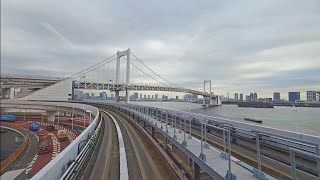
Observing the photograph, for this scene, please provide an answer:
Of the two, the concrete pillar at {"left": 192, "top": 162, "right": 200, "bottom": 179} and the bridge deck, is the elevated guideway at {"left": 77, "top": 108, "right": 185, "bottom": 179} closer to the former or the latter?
the concrete pillar at {"left": 192, "top": 162, "right": 200, "bottom": 179}

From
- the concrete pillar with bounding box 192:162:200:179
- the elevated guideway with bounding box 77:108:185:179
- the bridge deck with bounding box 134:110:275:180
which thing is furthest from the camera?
the elevated guideway with bounding box 77:108:185:179

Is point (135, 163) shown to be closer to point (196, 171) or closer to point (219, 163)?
point (196, 171)

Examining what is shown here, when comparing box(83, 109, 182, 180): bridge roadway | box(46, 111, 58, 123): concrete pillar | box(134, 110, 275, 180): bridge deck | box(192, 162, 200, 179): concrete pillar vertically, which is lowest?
box(46, 111, 58, 123): concrete pillar

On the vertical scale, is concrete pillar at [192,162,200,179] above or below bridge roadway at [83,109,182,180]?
above

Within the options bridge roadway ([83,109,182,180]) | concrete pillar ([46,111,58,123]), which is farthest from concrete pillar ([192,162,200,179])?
concrete pillar ([46,111,58,123])

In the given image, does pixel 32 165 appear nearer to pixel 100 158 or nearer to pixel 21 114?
pixel 100 158

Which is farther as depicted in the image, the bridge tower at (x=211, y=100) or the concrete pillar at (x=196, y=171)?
the bridge tower at (x=211, y=100)

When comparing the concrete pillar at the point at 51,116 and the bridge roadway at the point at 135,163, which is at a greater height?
the bridge roadway at the point at 135,163

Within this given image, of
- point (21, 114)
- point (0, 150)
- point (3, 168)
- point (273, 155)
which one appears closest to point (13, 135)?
point (0, 150)

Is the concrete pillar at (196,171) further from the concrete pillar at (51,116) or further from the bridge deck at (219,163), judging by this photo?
the concrete pillar at (51,116)

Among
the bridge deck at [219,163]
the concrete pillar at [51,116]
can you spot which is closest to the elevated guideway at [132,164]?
the bridge deck at [219,163]

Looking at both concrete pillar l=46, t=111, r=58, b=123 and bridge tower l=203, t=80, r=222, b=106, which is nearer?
concrete pillar l=46, t=111, r=58, b=123

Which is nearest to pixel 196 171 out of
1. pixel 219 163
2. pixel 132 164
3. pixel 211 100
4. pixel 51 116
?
pixel 219 163
